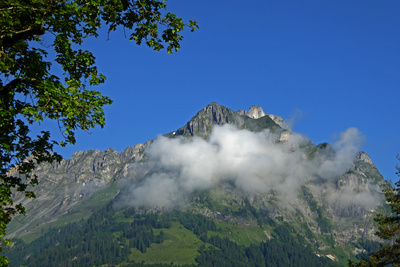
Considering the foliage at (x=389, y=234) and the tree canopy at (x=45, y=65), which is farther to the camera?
the foliage at (x=389, y=234)

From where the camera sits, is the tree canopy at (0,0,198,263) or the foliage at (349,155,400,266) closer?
the tree canopy at (0,0,198,263)

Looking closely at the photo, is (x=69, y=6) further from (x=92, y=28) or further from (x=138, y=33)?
(x=138, y=33)

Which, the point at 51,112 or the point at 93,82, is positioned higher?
the point at 93,82

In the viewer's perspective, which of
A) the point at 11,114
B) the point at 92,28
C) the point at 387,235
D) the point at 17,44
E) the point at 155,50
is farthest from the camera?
the point at 387,235

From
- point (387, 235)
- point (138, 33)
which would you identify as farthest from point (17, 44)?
point (387, 235)

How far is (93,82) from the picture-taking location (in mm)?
20984

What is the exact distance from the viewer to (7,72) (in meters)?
17.8

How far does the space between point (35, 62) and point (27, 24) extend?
1.66 metres

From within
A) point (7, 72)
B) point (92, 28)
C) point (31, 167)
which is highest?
point (92, 28)

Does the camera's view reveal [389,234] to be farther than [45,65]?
Yes

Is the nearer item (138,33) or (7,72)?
(7,72)

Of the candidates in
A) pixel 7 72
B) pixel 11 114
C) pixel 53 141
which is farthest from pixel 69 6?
pixel 53 141

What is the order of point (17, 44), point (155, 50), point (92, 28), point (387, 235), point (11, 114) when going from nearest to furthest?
point (11, 114), point (17, 44), point (92, 28), point (155, 50), point (387, 235)

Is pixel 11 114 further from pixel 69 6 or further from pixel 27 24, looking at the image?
pixel 69 6
